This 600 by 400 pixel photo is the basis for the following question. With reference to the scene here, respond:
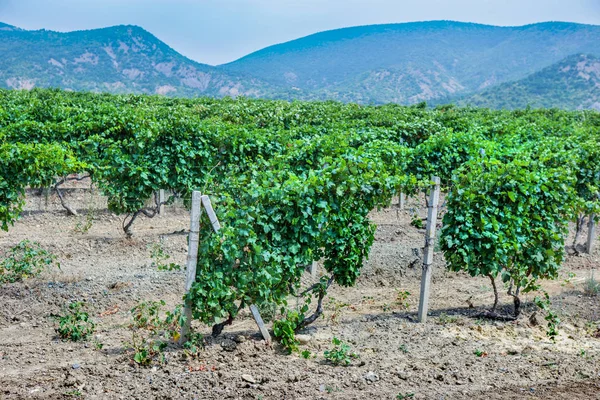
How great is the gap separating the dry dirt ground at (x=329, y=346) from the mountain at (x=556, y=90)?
7184cm

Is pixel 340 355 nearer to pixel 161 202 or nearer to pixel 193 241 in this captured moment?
pixel 193 241

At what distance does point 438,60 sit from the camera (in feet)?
564

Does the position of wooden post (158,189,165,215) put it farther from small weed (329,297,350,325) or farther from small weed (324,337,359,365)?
small weed (324,337,359,365)

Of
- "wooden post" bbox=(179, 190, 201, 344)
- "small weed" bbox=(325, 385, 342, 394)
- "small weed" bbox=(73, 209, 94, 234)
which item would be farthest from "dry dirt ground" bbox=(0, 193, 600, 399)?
"small weed" bbox=(73, 209, 94, 234)

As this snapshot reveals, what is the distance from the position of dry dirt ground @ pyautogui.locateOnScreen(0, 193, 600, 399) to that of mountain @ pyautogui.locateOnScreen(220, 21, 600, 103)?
123m

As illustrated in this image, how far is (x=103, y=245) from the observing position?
1023 cm

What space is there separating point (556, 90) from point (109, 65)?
87.7 meters

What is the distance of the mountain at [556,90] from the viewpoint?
78188 millimetres

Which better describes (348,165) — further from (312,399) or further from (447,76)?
(447,76)

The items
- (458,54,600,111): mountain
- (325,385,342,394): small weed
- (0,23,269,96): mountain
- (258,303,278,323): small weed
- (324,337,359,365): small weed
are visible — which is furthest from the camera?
(0,23,269,96): mountain

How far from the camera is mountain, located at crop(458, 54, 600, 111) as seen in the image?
7819 centimetres

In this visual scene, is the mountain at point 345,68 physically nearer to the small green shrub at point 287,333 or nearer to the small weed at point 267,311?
the small weed at point 267,311

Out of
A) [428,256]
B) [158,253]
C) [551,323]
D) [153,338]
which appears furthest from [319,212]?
[158,253]

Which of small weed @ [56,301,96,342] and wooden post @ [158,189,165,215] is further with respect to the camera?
wooden post @ [158,189,165,215]
